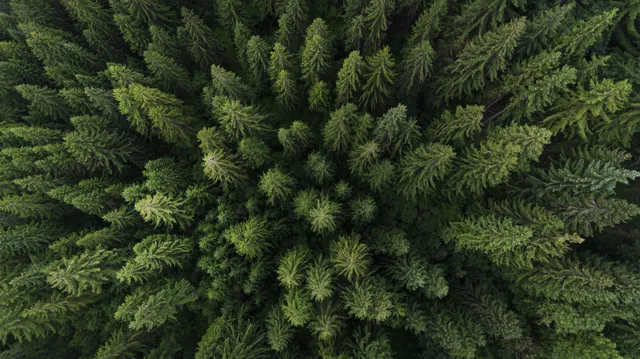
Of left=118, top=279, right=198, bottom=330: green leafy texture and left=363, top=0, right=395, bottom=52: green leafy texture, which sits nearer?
left=118, top=279, right=198, bottom=330: green leafy texture

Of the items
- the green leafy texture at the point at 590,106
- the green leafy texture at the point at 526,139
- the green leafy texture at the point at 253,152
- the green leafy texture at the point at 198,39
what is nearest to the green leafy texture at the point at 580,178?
the green leafy texture at the point at 590,106

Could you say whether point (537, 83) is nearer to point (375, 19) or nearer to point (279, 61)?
point (375, 19)

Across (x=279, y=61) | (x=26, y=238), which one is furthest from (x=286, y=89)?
(x=26, y=238)

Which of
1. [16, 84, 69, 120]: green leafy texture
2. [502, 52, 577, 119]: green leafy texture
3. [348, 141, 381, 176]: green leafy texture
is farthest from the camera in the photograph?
[16, 84, 69, 120]: green leafy texture

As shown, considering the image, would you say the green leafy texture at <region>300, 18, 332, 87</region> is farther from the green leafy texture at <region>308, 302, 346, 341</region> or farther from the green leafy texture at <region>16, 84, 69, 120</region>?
the green leafy texture at <region>16, 84, 69, 120</region>

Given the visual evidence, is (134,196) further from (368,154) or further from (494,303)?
(494,303)

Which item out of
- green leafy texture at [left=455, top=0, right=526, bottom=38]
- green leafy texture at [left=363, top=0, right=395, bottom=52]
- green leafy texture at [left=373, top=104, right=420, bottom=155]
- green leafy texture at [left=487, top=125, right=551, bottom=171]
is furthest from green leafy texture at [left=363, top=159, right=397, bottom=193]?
green leafy texture at [left=455, top=0, right=526, bottom=38]

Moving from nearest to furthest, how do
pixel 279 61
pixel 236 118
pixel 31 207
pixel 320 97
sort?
pixel 236 118, pixel 31 207, pixel 279 61, pixel 320 97
